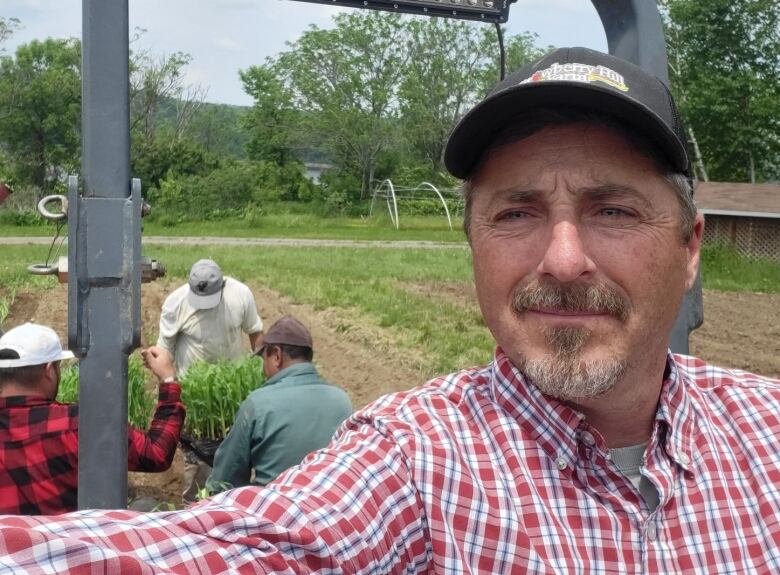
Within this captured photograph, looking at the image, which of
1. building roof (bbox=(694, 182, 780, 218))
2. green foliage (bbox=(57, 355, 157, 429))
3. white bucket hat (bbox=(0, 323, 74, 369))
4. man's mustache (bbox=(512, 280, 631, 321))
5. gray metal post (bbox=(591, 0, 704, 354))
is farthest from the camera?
building roof (bbox=(694, 182, 780, 218))

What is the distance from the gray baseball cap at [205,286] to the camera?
6.14 meters

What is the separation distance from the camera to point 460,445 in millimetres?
1339

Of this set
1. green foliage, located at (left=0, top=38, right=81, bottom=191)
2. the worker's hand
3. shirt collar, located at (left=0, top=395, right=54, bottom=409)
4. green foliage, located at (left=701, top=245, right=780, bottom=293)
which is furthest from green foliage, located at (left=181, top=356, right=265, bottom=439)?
green foliage, located at (left=0, top=38, right=81, bottom=191)

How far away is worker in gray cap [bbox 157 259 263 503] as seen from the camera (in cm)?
620

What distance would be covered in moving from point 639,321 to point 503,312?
21 centimetres

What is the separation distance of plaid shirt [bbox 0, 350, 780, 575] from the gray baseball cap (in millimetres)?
4835

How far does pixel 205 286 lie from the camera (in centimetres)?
615

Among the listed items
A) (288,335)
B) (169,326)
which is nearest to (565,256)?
(288,335)

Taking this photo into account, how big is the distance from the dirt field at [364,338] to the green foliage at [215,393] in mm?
695

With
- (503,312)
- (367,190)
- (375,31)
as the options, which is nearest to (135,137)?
(367,190)

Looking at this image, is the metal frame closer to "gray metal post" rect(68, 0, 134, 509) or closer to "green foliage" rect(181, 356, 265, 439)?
"gray metal post" rect(68, 0, 134, 509)

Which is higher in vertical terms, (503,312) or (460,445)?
(503,312)

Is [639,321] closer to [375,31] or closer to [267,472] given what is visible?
[267,472]

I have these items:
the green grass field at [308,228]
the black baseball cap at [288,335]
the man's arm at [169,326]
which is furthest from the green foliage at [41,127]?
the black baseball cap at [288,335]
